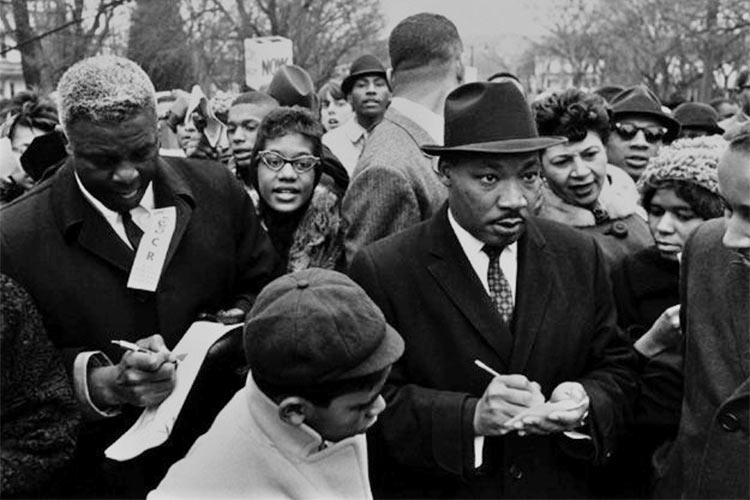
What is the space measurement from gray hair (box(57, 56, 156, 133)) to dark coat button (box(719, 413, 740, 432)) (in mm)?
1902

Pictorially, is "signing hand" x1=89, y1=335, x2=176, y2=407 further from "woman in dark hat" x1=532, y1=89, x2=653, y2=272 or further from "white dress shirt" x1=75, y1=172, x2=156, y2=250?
"woman in dark hat" x1=532, y1=89, x2=653, y2=272

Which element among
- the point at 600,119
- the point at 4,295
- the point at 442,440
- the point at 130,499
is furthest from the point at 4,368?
the point at 600,119

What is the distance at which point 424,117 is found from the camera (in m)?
4.13

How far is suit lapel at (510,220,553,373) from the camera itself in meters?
3.12

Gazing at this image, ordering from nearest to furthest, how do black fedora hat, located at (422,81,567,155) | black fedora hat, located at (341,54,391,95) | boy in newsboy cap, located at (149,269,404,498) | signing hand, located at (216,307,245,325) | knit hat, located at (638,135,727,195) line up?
boy in newsboy cap, located at (149,269,404,498)
black fedora hat, located at (422,81,567,155)
signing hand, located at (216,307,245,325)
knit hat, located at (638,135,727,195)
black fedora hat, located at (341,54,391,95)

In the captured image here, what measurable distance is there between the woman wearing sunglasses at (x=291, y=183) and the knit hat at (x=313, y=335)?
5.72 ft

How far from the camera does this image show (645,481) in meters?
A: 3.73

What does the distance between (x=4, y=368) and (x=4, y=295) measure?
0.66ft

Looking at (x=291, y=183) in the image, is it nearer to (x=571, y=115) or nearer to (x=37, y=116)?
(x=571, y=115)

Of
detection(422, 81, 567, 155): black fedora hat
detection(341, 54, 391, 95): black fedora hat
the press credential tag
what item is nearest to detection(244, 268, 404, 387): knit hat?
the press credential tag

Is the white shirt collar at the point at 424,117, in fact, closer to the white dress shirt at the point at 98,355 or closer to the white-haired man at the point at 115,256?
the white-haired man at the point at 115,256

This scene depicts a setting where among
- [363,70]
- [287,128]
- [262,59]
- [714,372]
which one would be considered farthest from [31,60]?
[714,372]

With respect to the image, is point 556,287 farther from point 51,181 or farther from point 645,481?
point 51,181

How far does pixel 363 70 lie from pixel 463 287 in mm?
5501
